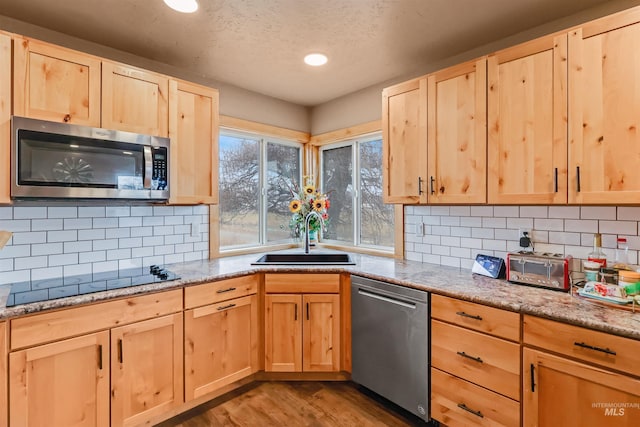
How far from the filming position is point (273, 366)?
8.00 feet

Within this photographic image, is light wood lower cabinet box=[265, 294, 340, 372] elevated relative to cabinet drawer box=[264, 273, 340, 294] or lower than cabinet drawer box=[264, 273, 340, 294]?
lower

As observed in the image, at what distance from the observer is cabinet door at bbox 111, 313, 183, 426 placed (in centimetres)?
180

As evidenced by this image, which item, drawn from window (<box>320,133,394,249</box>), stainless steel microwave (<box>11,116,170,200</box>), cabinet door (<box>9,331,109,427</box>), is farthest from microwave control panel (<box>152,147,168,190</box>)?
window (<box>320,133,394,249</box>)

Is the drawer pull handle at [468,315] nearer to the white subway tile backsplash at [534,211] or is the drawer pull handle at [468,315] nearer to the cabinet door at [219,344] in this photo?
the white subway tile backsplash at [534,211]

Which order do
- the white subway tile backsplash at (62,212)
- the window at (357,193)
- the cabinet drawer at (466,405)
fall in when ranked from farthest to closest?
the window at (357,193), the white subway tile backsplash at (62,212), the cabinet drawer at (466,405)

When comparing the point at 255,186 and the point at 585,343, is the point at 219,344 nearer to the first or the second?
the point at 255,186

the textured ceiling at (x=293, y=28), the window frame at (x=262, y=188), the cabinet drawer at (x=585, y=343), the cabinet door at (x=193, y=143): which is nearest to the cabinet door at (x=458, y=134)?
the textured ceiling at (x=293, y=28)

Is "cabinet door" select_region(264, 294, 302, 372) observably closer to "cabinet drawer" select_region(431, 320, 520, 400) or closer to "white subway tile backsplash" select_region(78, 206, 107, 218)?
"cabinet drawer" select_region(431, 320, 520, 400)

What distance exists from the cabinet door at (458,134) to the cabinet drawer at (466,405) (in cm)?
106

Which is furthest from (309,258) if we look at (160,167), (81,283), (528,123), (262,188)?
(528,123)

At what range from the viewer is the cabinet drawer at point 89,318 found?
1.54 meters

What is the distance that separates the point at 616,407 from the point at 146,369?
7.56ft

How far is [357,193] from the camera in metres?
3.34

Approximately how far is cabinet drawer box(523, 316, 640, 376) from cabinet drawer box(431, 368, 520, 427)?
370mm
